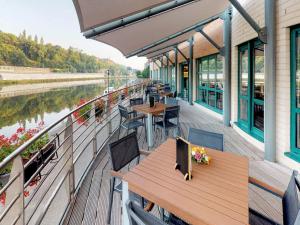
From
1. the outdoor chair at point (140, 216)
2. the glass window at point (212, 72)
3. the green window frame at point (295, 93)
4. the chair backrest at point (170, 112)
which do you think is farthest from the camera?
the glass window at point (212, 72)

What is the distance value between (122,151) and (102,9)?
202cm

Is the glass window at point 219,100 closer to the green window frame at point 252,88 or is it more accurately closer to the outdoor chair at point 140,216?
the green window frame at point 252,88

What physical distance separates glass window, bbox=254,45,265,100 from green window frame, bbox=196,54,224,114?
2.26 metres

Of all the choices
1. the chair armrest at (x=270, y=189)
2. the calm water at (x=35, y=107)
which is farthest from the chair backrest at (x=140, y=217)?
the calm water at (x=35, y=107)

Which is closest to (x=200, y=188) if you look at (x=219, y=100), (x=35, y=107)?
(x=219, y=100)

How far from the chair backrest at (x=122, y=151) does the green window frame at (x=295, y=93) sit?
2.52 meters

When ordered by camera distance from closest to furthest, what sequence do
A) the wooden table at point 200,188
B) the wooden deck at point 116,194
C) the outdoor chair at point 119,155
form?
the wooden table at point 200,188, the outdoor chair at point 119,155, the wooden deck at point 116,194

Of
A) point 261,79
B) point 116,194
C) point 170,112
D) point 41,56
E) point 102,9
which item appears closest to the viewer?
point 116,194

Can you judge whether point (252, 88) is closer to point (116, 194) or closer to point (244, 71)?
point (244, 71)

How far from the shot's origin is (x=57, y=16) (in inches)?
2512

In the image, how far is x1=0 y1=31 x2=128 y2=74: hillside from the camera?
40000 millimetres

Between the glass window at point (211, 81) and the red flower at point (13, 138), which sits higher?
the glass window at point (211, 81)

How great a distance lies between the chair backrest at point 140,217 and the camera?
2.79 ft

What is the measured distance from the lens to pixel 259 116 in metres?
4.46
